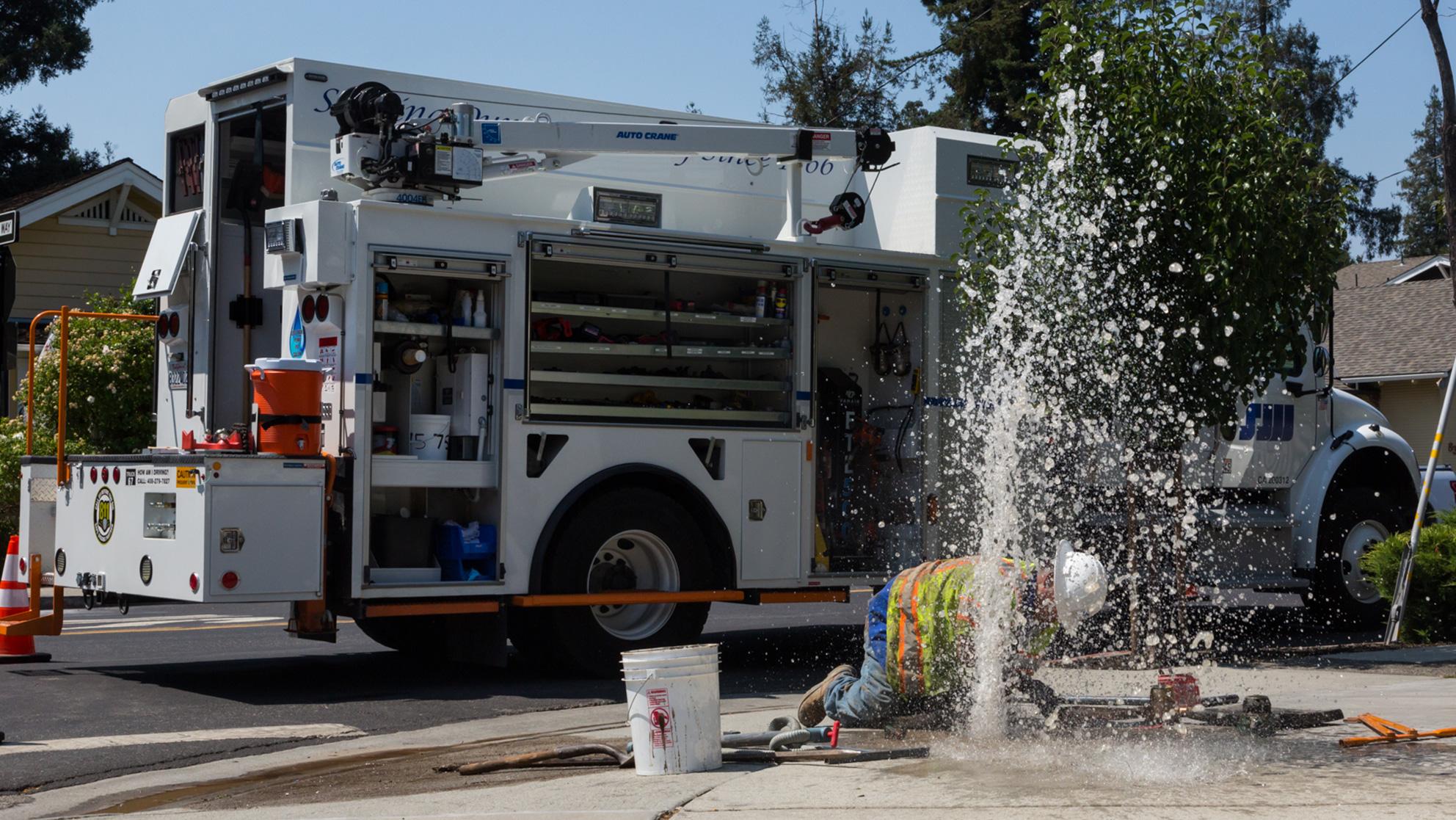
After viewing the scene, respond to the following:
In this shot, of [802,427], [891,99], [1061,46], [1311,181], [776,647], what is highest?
[891,99]

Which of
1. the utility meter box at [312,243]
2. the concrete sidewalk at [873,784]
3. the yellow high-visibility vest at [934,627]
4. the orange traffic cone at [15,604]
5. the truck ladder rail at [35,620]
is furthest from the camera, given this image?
the orange traffic cone at [15,604]

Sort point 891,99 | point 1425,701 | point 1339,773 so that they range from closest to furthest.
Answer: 1. point 1339,773
2. point 1425,701
3. point 891,99

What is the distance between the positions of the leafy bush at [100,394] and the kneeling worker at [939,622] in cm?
1220

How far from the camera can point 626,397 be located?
10758 mm

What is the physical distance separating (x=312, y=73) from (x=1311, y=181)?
6.45m

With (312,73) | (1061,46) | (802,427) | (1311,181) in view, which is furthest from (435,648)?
(1311,181)

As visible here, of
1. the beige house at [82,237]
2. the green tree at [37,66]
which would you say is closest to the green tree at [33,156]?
the green tree at [37,66]

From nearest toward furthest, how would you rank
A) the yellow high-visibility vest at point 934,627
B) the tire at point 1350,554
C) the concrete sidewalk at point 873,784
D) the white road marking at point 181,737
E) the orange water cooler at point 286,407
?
the concrete sidewalk at point 873,784
the yellow high-visibility vest at point 934,627
the white road marking at point 181,737
the orange water cooler at point 286,407
the tire at point 1350,554

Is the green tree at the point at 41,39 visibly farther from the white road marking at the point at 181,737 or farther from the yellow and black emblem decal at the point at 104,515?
the white road marking at the point at 181,737

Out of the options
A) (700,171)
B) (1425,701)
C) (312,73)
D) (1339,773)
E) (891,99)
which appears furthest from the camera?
(891,99)

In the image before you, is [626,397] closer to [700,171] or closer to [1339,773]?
[700,171]

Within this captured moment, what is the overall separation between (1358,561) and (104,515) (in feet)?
31.5

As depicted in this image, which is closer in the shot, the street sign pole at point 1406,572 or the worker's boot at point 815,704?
the worker's boot at point 815,704

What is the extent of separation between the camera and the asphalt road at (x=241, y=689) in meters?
7.92
